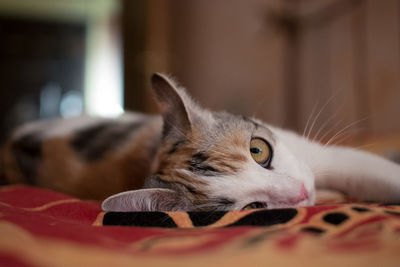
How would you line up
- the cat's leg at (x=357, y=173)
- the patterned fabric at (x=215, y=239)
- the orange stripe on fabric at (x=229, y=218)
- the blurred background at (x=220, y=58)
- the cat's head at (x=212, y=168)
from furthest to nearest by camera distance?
1. the blurred background at (x=220, y=58)
2. the cat's leg at (x=357, y=173)
3. the cat's head at (x=212, y=168)
4. the orange stripe on fabric at (x=229, y=218)
5. the patterned fabric at (x=215, y=239)

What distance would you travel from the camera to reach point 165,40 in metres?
4.38

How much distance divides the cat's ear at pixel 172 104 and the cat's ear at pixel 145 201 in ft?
0.92

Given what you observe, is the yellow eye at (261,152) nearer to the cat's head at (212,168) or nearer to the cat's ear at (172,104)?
the cat's head at (212,168)

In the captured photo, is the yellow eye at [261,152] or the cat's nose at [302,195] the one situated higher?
the yellow eye at [261,152]

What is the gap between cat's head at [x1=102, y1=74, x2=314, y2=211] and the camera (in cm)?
84

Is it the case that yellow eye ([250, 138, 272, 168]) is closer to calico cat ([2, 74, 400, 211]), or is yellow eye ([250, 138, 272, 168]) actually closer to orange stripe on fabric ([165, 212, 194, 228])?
calico cat ([2, 74, 400, 211])

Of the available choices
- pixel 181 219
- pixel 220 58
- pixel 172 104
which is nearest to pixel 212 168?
pixel 181 219

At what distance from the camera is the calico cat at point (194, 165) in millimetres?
851

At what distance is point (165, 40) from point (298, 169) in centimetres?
377

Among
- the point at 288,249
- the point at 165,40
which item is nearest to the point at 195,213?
the point at 288,249

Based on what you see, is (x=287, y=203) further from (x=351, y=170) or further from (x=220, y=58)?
(x=220, y=58)

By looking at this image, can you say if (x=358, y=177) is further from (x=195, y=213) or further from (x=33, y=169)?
(x=33, y=169)

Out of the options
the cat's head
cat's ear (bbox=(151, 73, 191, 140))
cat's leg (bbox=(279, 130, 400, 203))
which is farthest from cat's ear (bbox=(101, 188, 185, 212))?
cat's leg (bbox=(279, 130, 400, 203))

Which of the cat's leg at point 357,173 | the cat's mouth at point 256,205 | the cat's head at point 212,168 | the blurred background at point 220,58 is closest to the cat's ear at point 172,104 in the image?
the cat's head at point 212,168
